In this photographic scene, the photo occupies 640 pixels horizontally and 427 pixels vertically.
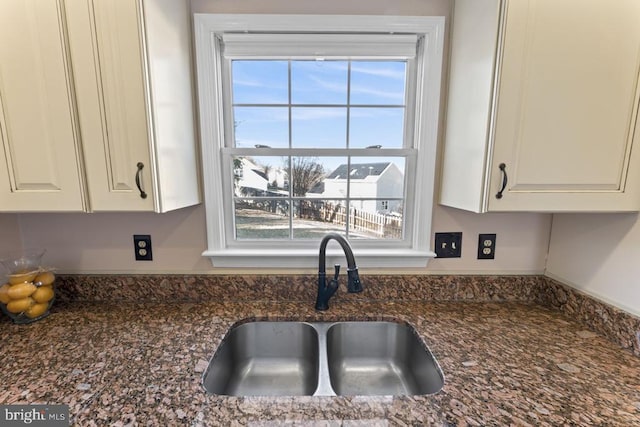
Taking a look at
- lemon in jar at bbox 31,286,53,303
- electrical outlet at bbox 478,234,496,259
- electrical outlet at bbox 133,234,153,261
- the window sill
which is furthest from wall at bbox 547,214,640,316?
lemon in jar at bbox 31,286,53,303

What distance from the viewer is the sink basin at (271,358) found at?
44.0 inches

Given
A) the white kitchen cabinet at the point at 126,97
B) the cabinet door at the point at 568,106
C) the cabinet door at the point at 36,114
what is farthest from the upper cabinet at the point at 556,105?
the cabinet door at the point at 36,114

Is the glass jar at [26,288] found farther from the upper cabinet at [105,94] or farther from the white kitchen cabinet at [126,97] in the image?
the white kitchen cabinet at [126,97]

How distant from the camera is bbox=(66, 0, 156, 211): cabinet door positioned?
90cm

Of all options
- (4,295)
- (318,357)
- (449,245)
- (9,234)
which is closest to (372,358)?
(318,357)

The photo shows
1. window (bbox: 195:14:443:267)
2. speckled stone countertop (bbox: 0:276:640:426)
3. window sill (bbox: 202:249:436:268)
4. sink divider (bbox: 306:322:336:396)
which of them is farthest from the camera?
window sill (bbox: 202:249:436:268)

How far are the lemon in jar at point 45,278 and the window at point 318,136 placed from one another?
0.65m

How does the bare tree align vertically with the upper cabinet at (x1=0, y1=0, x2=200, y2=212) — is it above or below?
below

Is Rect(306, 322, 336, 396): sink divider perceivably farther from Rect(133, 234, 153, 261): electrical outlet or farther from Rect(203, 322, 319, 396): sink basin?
Rect(133, 234, 153, 261): electrical outlet

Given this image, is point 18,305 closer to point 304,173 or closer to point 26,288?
point 26,288

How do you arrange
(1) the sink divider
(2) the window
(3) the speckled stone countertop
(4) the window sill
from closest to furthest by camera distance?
1. (3) the speckled stone countertop
2. (1) the sink divider
3. (2) the window
4. (4) the window sill

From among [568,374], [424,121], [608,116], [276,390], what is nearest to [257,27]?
[424,121]

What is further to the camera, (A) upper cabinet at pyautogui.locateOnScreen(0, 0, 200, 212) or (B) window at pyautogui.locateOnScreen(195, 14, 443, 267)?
(B) window at pyautogui.locateOnScreen(195, 14, 443, 267)

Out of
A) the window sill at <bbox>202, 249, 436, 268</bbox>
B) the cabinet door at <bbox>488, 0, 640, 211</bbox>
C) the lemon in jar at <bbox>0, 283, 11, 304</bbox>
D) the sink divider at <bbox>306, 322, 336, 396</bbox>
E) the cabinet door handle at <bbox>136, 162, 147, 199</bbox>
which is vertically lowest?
the sink divider at <bbox>306, 322, 336, 396</bbox>
